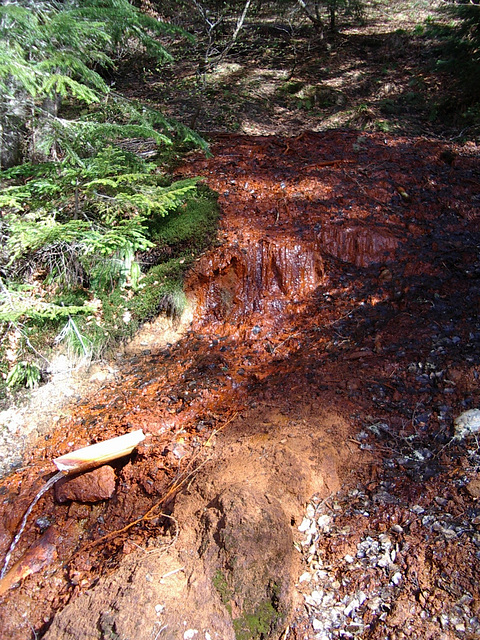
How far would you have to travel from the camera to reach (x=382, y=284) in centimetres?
566

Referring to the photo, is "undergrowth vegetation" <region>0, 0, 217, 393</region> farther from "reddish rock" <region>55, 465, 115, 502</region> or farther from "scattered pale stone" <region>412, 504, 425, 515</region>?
"scattered pale stone" <region>412, 504, 425, 515</region>

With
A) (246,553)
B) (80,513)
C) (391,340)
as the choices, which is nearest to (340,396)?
(391,340)

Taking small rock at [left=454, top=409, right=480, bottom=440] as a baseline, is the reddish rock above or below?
below

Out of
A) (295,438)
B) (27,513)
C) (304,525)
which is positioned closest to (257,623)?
(304,525)

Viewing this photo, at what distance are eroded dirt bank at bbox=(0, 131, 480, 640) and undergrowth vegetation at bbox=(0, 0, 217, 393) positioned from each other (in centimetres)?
61

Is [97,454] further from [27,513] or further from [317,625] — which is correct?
[317,625]

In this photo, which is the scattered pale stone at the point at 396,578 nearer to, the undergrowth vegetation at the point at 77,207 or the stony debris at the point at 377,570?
the stony debris at the point at 377,570

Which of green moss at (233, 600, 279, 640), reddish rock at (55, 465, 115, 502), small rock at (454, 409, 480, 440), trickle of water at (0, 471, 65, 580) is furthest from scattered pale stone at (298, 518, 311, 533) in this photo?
trickle of water at (0, 471, 65, 580)

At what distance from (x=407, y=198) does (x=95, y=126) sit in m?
4.58

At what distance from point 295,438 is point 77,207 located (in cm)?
364

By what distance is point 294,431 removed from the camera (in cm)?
389

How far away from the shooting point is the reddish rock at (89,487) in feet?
13.3

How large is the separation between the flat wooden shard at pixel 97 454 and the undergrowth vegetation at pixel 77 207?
132 centimetres

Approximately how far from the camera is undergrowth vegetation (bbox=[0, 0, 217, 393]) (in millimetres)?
4324
